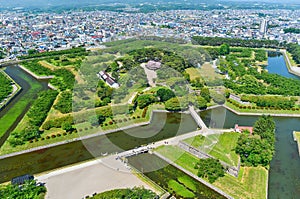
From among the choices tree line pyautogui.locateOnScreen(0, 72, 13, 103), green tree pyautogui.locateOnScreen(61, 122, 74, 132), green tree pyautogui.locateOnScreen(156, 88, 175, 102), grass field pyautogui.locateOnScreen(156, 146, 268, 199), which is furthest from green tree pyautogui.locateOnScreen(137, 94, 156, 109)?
tree line pyautogui.locateOnScreen(0, 72, 13, 103)

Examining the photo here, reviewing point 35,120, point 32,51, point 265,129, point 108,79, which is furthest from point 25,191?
point 32,51

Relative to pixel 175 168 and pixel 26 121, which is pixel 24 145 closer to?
pixel 26 121

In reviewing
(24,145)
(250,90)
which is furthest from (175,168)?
(250,90)

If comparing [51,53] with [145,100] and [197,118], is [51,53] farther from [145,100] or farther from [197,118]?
[197,118]

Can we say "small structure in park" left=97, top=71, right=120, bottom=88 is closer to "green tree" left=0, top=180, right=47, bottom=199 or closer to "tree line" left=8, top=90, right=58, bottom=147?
"tree line" left=8, top=90, right=58, bottom=147

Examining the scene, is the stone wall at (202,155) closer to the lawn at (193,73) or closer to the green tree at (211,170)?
the green tree at (211,170)
